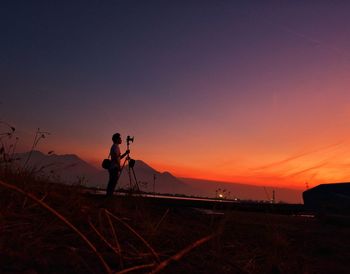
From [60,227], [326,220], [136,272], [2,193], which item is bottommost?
[136,272]

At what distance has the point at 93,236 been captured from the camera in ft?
14.4

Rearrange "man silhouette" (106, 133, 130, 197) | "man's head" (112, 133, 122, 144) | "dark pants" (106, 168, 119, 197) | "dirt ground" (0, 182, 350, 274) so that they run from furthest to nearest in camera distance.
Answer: "man's head" (112, 133, 122, 144) < "man silhouette" (106, 133, 130, 197) < "dark pants" (106, 168, 119, 197) < "dirt ground" (0, 182, 350, 274)

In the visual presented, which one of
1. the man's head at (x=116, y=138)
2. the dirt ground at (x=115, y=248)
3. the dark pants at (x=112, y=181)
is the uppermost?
the man's head at (x=116, y=138)

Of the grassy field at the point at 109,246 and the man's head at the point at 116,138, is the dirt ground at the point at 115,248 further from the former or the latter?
the man's head at the point at 116,138

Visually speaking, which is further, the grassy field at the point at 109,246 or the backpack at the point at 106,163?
the backpack at the point at 106,163

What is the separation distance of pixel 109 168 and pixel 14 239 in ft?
27.6

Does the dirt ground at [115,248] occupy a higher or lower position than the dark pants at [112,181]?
lower

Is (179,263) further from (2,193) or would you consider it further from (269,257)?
(2,193)

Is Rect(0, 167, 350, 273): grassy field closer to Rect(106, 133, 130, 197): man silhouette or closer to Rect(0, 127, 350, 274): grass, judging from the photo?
Rect(0, 127, 350, 274): grass

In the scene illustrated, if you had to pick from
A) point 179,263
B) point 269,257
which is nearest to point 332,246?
point 269,257

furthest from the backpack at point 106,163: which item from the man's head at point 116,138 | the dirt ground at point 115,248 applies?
the dirt ground at point 115,248

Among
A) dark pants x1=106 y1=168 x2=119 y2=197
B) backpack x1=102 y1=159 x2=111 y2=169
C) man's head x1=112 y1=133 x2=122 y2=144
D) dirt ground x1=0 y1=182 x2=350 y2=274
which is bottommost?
dirt ground x1=0 y1=182 x2=350 y2=274

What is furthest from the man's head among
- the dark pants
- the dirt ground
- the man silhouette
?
the dirt ground

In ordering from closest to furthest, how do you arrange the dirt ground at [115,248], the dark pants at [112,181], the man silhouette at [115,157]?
the dirt ground at [115,248] < the dark pants at [112,181] < the man silhouette at [115,157]
